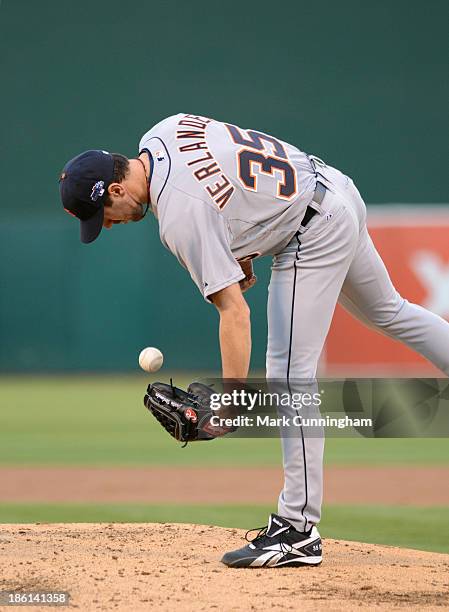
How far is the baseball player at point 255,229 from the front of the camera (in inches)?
137

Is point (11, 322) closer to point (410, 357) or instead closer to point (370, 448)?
point (410, 357)

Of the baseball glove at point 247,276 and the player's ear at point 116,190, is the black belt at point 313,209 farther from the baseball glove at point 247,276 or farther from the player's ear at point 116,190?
the player's ear at point 116,190

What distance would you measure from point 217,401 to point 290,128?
1311 centimetres

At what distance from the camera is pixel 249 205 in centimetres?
361

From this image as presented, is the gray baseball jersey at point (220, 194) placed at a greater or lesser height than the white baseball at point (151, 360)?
greater

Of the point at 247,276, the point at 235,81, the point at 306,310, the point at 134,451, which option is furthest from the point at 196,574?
the point at 235,81

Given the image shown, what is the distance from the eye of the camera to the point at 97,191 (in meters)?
3.60

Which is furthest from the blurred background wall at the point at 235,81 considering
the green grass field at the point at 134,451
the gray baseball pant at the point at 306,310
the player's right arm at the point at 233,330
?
the player's right arm at the point at 233,330

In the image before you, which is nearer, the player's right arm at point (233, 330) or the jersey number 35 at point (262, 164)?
the player's right arm at point (233, 330)

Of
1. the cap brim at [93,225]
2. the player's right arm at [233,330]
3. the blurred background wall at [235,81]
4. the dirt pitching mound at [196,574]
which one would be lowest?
the dirt pitching mound at [196,574]

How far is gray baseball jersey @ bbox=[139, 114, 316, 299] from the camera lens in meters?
3.47

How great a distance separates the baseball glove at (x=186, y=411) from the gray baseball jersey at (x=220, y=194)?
45 cm

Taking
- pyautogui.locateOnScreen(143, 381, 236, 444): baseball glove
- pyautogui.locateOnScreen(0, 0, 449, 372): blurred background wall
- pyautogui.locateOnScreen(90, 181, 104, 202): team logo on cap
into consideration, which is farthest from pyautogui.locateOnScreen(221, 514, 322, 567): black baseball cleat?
pyautogui.locateOnScreen(0, 0, 449, 372): blurred background wall

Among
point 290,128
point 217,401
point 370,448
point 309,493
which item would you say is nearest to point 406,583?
point 309,493
